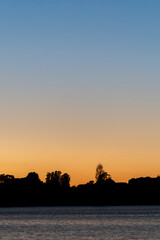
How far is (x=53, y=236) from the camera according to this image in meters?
137

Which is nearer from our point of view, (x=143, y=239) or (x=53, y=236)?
(x=143, y=239)

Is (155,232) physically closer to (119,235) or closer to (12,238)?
(119,235)

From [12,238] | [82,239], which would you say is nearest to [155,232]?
[82,239]

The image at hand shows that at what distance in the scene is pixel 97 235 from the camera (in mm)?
136250

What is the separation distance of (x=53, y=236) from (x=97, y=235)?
11.2 metres

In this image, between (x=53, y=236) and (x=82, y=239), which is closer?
(x=82, y=239)

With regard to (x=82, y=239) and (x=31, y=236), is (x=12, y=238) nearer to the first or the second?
(x=31, y=236)

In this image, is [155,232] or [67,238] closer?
[67,238]

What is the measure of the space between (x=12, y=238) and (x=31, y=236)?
5.71m

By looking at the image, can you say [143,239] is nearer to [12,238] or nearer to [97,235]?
[97,235]

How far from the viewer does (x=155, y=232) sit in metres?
143

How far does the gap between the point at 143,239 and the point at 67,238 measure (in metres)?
18.8

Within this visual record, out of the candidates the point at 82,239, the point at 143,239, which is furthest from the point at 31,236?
the point at 143,239

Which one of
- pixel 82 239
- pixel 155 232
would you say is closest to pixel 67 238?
pixel 82 239
